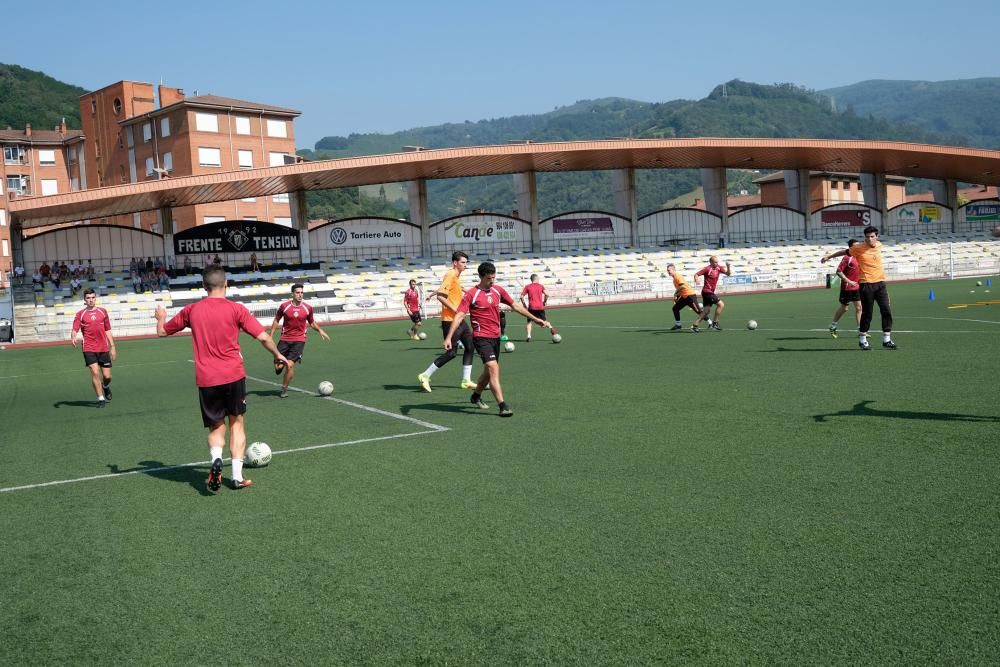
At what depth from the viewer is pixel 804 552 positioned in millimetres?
5387

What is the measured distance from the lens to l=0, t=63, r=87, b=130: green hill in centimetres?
10031

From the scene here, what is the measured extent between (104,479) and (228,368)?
6.55 ft

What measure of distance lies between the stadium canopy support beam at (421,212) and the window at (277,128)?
28746 mm

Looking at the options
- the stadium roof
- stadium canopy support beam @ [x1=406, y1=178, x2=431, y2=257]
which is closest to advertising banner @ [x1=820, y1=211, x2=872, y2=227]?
the stadium roof

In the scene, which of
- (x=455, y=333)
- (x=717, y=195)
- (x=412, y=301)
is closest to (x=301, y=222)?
(x=412, y=301)

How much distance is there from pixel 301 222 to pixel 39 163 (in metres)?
50.0

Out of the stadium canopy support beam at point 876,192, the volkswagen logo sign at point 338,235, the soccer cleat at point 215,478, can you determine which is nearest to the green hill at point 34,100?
the volkswagen logo sign at point 338,235

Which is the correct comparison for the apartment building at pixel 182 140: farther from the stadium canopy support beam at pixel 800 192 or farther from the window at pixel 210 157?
the stadium canopy support beam at pixel 800 192

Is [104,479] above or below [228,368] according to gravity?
below

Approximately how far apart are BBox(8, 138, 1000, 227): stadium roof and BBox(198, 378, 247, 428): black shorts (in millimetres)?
35855

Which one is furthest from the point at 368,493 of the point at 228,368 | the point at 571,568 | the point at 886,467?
the point at 886,467

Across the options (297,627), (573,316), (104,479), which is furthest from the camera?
(573,316)

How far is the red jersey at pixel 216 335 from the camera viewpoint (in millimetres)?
7949

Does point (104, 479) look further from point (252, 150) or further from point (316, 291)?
point (252, 150)
